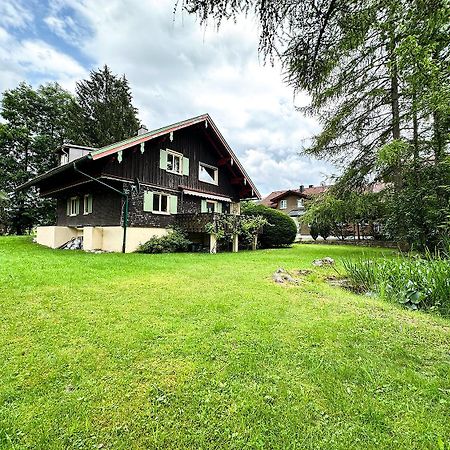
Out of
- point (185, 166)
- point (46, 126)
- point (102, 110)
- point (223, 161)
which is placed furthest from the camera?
point (102, 110)

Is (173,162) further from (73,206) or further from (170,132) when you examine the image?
(73,206)

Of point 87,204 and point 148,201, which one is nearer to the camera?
point 148,201

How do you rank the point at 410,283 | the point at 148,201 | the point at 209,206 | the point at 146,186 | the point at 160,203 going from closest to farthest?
the point at 410,283
the point at 148,201
the point at 146,186
the point at 160,203
the point at 209,206

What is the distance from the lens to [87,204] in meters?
14.8

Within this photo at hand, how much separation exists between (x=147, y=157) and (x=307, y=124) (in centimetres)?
894

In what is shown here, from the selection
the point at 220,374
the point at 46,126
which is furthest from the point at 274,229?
the point at 46,126

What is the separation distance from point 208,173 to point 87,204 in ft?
23.0

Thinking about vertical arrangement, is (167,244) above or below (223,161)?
A: below

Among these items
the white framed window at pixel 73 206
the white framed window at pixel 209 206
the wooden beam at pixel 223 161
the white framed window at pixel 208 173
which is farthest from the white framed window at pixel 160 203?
the white framed window at pixel 73 206

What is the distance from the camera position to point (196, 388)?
2.23 m

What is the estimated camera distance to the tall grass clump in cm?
450

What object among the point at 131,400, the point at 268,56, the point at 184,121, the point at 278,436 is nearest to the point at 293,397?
the point at 278,436

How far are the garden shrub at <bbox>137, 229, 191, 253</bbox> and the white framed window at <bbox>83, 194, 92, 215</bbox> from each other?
4.19 m

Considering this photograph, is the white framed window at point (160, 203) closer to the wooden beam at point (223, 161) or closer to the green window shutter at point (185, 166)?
the green window shutter at point (185, 166)
